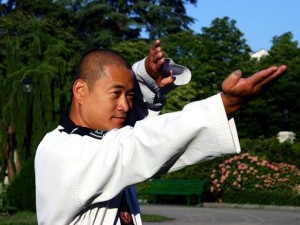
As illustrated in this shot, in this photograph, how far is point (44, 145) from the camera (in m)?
2.83

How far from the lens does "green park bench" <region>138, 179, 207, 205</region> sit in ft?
81.7

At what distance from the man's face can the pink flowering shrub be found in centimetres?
2193

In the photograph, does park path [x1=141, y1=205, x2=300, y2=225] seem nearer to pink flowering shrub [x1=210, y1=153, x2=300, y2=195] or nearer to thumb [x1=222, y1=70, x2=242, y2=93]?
pink flowering shrub [x1=210, y1=153, x2=300, y2=195]

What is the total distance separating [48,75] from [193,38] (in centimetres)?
2201

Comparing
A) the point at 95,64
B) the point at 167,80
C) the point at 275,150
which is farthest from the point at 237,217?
→ the point at 95,64

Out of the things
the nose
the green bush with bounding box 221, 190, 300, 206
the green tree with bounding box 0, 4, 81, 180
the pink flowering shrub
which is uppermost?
the green tree with bounding box 0, 4, 81, 180

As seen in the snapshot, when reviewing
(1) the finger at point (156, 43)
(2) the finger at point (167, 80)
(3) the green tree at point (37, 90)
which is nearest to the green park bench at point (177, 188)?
(3) the green tree at point (37, 90)

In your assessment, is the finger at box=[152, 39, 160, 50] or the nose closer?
the nose

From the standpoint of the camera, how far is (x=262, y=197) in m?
23.7

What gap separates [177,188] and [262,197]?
9.89 ft

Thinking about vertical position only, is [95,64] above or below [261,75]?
above

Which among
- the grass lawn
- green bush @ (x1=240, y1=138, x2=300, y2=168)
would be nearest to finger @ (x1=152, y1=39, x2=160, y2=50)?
the grass lawn

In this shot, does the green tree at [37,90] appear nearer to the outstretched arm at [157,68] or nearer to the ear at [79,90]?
the outstretched arm at [157,68]

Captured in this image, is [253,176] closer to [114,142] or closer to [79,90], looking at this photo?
[79,90]
